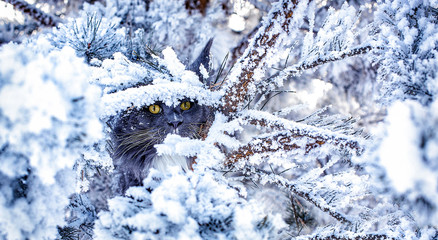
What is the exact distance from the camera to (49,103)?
1.21 feet

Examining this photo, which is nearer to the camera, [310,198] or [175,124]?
[310,198]

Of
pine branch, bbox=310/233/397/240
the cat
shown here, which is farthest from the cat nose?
pine branch, bbox=310/233/397/240

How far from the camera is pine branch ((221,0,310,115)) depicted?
0.82 meters

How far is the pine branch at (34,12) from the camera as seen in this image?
5.50ft

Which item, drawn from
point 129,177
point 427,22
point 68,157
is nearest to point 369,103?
point 427,22

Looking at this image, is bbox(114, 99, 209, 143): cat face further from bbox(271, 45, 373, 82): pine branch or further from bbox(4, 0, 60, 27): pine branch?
bbox(4, 0, 60, 27): pine branch

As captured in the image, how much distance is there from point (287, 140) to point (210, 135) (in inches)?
10.8

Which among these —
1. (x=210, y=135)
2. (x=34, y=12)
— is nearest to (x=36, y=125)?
(x=210, y=135)

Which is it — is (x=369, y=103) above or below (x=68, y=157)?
above

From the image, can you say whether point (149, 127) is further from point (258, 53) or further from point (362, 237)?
point (362, 237)

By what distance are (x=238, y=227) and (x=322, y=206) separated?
63 centimetres

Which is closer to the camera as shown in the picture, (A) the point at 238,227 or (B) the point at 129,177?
(A) the point at 238,227

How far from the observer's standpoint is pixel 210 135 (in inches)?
34.6

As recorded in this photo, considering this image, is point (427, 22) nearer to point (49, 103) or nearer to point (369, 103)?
point (49, 103)
